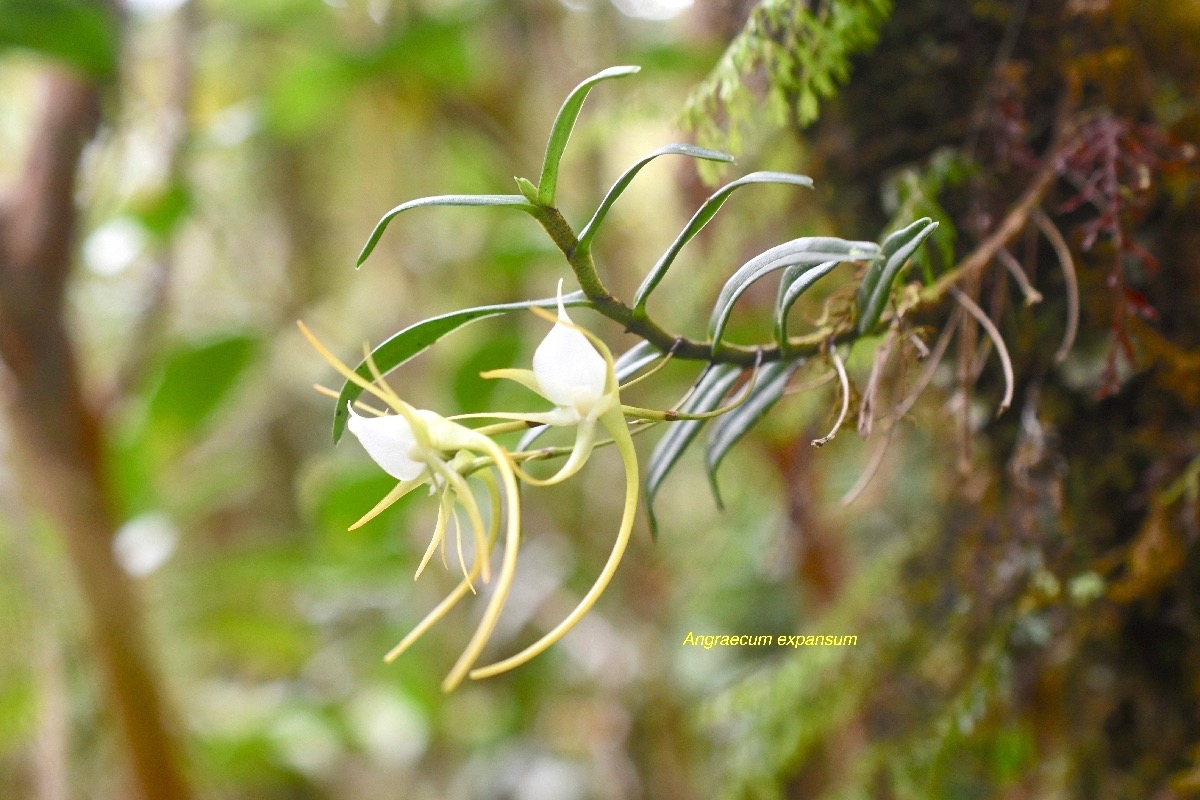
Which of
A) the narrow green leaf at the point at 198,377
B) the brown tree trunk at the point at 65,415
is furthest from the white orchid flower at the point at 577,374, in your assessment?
the narrow green leaf at the point at 198,377

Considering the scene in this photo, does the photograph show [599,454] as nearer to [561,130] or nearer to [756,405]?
[756,405]

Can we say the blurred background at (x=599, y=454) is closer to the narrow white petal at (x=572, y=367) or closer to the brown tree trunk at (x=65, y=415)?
the brown tree trunk at (x=65, y=415)

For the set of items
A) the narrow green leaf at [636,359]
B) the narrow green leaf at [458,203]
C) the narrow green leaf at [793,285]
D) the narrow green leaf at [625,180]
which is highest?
the narrow green leaf at [458,203]

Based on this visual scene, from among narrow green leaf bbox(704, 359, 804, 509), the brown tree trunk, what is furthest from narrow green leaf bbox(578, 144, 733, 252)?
the brown tree trunk

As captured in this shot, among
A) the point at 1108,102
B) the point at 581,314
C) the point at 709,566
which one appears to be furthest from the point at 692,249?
the point at 1108,102

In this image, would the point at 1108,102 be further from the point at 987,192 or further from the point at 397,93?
the point at 397,93
